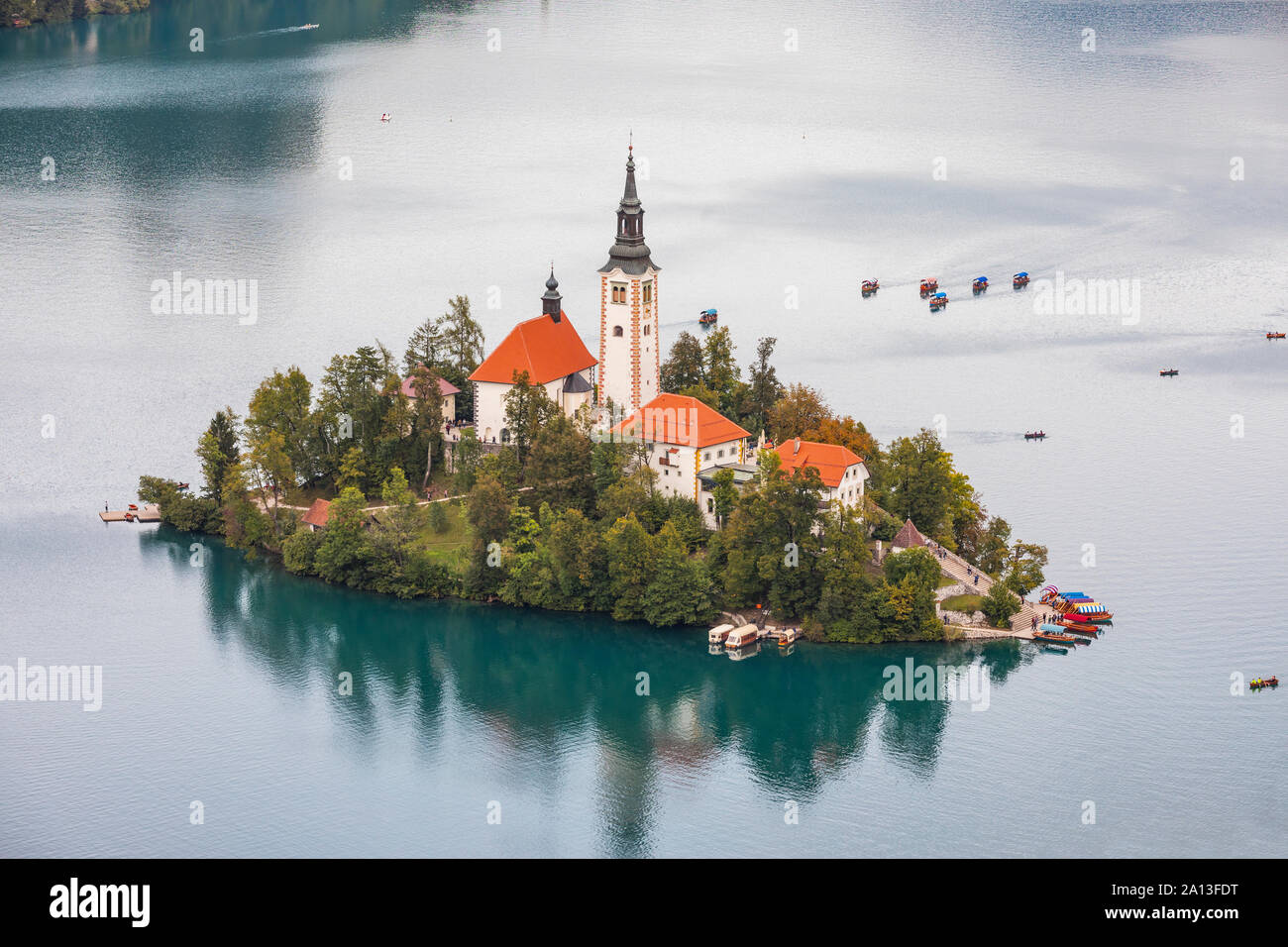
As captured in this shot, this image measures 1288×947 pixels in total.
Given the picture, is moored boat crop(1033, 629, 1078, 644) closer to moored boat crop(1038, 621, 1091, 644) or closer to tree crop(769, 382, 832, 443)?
moored boat crop(1038, 621, 1091, 644)

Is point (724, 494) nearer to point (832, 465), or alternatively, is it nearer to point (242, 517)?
point (832, 465)

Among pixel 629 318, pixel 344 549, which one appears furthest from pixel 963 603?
pixel 344 549

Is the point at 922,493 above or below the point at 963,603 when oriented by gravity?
above

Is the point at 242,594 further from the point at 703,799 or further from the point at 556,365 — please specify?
the point at 703,799

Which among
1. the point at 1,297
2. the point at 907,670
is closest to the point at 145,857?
the point at 907,670

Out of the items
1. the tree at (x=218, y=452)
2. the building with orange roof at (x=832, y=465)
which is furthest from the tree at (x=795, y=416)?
the tree at (x=218, y=452)

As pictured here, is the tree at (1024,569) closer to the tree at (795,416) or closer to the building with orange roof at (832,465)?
the building with orange roof at (832,465)
